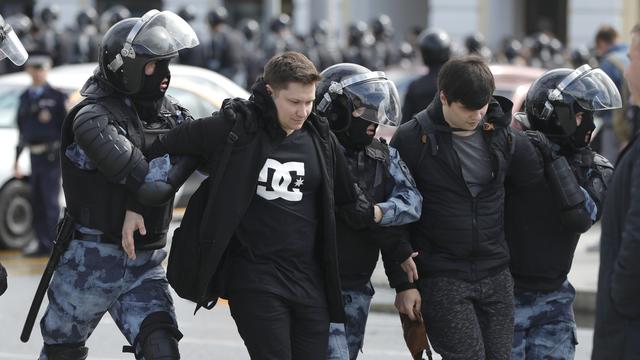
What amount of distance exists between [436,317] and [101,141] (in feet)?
4.60

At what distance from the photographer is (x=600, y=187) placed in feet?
18.0

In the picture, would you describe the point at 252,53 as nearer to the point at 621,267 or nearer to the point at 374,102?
the point at 374,102

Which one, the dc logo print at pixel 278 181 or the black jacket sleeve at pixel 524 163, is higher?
the dc logo print at pixel 278 181

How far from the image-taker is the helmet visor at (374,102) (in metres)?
5.30

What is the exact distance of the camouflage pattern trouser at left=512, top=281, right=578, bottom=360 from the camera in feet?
17.8

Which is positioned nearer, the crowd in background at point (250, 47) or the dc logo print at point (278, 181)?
the dc logo print at point (278, 181)

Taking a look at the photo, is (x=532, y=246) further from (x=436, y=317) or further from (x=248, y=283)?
(x=248, y=283)

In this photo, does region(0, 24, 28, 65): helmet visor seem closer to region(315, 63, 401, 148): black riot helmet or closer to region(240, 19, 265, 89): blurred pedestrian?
region(315, 63, 401, 148): black riot helmet

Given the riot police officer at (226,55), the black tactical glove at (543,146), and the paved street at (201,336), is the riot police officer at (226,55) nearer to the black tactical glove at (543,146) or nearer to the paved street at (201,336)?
the paved street at (201,336)

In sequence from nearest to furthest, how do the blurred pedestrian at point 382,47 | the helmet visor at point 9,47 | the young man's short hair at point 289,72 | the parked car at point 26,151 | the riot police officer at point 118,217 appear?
the young man's short hair at point 289,72
the riot police officer at point 118,217
the helmet visor at point 9,47
the parked car at point 26,151
the blurred pedestrian at point 382,47

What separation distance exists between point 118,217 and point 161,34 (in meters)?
0.73

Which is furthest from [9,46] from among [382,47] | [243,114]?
[382,47]

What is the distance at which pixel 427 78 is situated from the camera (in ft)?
34.3

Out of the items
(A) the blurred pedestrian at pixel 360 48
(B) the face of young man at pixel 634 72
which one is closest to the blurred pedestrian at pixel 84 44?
(A) the blurred pedestrian at pixel 360 48
